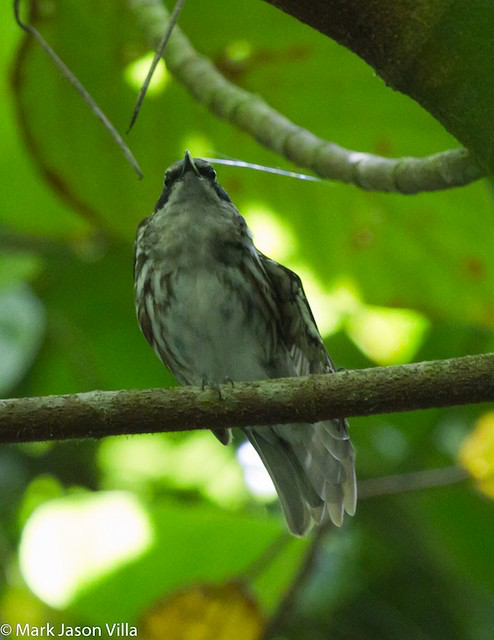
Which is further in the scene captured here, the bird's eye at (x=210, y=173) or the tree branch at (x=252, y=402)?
the bird's eye at (x=210, y=173)

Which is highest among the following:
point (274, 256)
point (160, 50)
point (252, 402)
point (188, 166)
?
point (160, 50)

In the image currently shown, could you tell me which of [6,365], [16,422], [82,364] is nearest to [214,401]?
[16,422]

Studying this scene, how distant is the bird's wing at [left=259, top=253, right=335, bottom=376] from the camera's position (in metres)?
3.35

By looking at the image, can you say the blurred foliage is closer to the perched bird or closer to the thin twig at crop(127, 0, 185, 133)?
the perched bird

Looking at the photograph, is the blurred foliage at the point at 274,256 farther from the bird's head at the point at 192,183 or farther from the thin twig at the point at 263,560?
the bird's head at the point at 192,183

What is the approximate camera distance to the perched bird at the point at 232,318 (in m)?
3.55

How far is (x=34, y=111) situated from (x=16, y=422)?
1887 mm

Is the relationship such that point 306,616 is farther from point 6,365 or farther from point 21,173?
point 21,173

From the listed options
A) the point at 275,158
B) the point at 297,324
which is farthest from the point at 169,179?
the point at 297,324

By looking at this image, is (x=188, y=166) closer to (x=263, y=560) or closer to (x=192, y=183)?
(x=192, y=183)

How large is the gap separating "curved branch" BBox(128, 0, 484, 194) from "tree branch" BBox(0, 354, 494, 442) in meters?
0.58

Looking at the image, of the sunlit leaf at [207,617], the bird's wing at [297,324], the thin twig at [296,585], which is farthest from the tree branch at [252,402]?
the thin twig at [296,585]

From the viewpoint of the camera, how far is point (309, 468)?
3.71 m

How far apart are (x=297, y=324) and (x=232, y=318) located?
0.24 meters
